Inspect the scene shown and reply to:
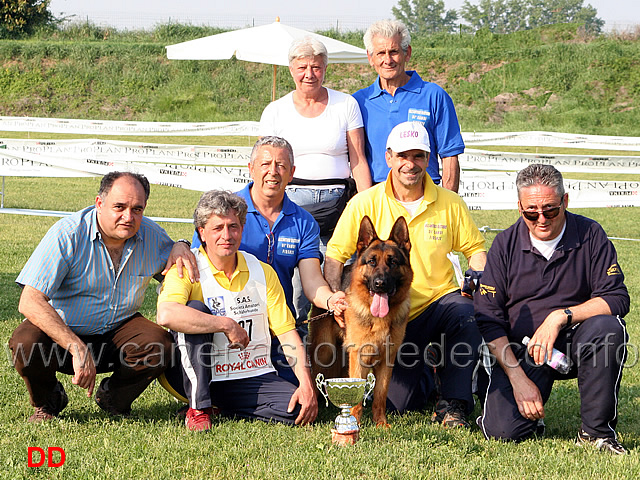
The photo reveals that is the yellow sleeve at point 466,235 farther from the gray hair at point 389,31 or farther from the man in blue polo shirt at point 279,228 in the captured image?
the gray hair at point 389,31

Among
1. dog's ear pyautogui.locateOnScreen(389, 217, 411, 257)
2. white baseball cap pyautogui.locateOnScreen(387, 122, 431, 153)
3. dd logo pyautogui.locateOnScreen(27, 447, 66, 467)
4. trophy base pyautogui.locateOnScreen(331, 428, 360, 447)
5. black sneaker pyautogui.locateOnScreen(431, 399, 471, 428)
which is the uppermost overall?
white baseball cap pyautogui.locateOnScreen(387, 122, 431, 153)

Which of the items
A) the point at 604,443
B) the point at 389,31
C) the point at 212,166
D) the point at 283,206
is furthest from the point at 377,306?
the point at 212,166

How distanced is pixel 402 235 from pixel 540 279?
73 centimetres

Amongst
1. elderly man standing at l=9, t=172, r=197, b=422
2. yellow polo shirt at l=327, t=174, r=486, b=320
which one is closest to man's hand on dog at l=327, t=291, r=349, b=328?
yellow polo shirt at l=327, t=174, r=486, b=320

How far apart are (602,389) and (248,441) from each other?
166cm

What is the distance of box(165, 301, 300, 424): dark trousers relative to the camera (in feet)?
10.9

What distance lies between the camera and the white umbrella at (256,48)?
12.0 metres

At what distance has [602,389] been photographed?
126 inches

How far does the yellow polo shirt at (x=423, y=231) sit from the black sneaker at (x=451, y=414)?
51cm

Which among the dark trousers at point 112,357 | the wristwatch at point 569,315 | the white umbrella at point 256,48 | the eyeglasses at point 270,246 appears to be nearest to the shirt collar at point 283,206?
the eyeglasses at point 270,246

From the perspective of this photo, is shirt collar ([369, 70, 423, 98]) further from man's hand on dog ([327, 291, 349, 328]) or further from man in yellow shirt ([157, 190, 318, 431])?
man's hand on dog ([327, 291, 349, 328])

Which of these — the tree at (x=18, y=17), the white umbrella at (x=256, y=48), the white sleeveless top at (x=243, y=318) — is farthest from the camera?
the tree at (x=18, y=17)

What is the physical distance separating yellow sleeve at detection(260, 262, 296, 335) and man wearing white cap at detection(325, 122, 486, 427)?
376 mm

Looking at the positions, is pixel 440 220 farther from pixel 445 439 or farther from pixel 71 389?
pixel 71 389
